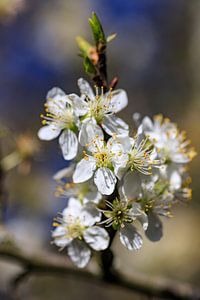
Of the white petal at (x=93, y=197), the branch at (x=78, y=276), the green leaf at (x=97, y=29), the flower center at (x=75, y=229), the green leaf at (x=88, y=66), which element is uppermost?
the green leaf at (x=97, y=29)

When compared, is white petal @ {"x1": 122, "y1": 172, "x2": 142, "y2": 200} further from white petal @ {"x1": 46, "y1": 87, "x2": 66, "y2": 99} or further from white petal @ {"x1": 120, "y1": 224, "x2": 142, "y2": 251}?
white petal @ {"x1": 46, "y1": 87, "x2": 66, "y2": 99}

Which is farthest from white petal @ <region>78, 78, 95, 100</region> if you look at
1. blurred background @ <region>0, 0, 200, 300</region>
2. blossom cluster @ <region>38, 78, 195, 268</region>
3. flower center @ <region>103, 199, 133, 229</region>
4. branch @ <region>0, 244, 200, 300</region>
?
blurred background @ <region>0, 0, 200, 300</region>

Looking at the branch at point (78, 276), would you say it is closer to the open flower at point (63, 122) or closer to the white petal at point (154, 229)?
the white petal at point (154, 229)

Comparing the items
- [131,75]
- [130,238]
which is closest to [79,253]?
[130,238]

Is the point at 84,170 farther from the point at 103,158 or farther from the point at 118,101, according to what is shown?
the point at 118,101

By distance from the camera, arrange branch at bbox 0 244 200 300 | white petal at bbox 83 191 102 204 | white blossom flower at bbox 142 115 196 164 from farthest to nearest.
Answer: branch at bbox 0 244 200 300 → white blossom flower at bbox 142 115 196 164 → white petal at bbox 83 191 102 204

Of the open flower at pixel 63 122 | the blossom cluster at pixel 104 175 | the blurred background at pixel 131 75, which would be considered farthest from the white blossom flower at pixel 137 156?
the blurred background at pixel 131 75

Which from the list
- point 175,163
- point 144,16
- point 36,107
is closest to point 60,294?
point 36,107
